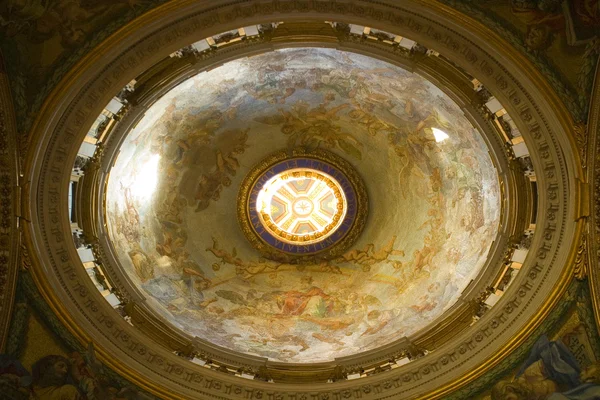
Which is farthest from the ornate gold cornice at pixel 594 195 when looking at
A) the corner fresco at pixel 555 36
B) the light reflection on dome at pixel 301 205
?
the light reflection on dome at pixel 301 205

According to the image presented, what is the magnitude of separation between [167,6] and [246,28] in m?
1.68

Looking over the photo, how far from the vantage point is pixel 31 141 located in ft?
40.1

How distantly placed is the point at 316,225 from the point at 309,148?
7.26 feet

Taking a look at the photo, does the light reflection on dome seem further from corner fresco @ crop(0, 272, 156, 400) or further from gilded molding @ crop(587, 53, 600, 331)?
gilded molding @ crop(587, 53, 600, 331)

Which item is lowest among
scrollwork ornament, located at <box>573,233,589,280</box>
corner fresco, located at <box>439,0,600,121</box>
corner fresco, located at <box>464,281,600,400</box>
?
corner fresco, located at <box>464,281,600,400</box>

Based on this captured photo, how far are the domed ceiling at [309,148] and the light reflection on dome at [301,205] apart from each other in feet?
2.64

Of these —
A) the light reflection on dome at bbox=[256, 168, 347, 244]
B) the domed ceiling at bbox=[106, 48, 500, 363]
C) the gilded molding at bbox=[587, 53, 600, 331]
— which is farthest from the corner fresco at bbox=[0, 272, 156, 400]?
the gilded molding at bbox=[587, 53, 600, 331]

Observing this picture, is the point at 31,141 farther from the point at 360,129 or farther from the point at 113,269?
the point at 360,129

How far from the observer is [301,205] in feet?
66.8

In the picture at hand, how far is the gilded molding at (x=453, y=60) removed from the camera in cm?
1237

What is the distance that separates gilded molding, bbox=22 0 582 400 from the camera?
40.6 feet

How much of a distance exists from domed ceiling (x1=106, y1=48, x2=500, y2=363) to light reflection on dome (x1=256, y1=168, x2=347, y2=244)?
0.80m

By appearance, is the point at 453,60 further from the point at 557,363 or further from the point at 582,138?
the point at 557,363

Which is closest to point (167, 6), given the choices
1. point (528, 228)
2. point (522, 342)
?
point (528, 228)
